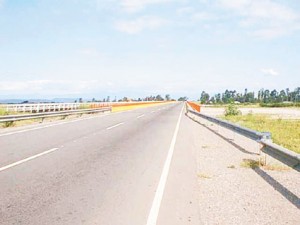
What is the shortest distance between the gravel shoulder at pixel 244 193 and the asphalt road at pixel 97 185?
28cm

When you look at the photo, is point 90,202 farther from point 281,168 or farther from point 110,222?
point 281,168

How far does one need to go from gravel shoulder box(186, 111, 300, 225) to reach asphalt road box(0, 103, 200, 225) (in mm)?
284

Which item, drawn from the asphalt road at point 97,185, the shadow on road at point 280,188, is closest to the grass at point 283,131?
the shadow on road at point 280,188

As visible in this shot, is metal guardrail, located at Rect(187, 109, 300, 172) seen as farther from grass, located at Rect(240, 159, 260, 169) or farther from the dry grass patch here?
the dry grass patch

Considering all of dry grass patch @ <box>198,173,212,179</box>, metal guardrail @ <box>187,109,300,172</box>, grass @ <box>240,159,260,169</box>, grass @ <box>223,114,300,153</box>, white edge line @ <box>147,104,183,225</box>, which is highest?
metal guardrail @ <box>187,109,300,172</box>

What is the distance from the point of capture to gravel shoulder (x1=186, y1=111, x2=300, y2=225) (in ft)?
18.9

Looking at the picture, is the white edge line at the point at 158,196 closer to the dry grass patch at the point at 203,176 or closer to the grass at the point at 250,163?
the dry grass patch at the point at 203,176

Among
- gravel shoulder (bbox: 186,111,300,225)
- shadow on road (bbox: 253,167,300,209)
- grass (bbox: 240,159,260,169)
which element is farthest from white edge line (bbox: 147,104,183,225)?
shadow on road (bbox: 253,167,300,209)

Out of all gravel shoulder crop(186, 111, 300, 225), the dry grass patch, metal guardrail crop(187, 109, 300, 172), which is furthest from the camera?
the dry grass patch

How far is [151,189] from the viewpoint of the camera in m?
7.30

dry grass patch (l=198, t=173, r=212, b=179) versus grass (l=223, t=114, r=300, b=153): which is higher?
dry grass patch (l=198, t=173, r=212, b=179)

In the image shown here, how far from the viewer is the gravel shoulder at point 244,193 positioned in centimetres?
577

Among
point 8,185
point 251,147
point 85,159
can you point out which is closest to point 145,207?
point 8,185

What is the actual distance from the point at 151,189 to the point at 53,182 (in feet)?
6.52
